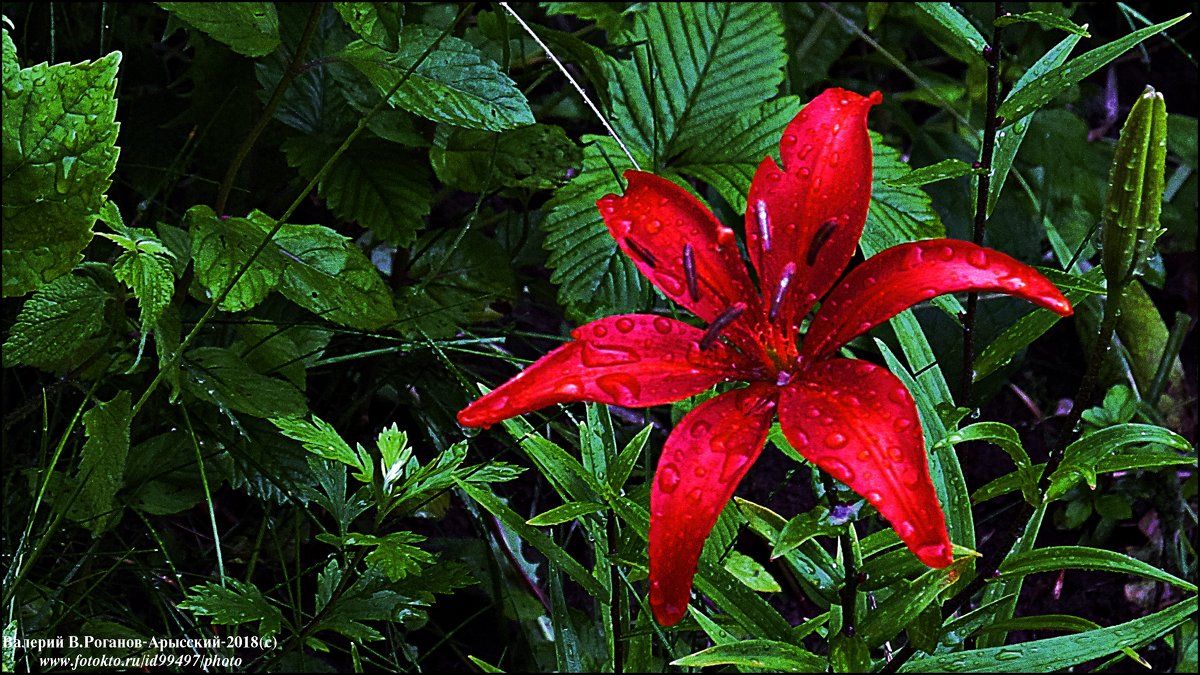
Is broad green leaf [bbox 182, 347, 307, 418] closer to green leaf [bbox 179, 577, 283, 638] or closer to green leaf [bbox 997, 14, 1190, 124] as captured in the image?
green leaf [bbox 179, 577, 283, 638]

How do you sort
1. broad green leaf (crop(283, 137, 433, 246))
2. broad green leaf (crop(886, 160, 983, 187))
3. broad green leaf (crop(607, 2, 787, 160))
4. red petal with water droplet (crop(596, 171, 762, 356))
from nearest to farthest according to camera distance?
red petal with water droplet (crop(596, 171, 762, 356)) → broad green leaf (crop(886, 160, 983, 187)) → broad green leaf (crop(283, 137, 433, 246)) → broad green leaf (crop(607, 2, 787, 160))

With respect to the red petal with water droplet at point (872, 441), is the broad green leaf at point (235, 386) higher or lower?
lower

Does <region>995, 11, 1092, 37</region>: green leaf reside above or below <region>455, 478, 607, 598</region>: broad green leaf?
above

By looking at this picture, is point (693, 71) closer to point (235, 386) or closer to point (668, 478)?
point (235, 386)

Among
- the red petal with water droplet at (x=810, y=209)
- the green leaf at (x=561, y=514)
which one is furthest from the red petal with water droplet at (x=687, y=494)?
the green leaf at (x=561, y=514)

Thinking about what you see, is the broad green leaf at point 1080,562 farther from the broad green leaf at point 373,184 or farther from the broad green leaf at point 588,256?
the broad green leaf at point 373,184

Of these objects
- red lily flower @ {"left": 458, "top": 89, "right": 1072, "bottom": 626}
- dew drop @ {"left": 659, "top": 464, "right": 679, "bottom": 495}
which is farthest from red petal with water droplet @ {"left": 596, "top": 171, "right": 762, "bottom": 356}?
dew drop @ {"left": 659, "top": 464, "right": 679, "bottom": 495}
